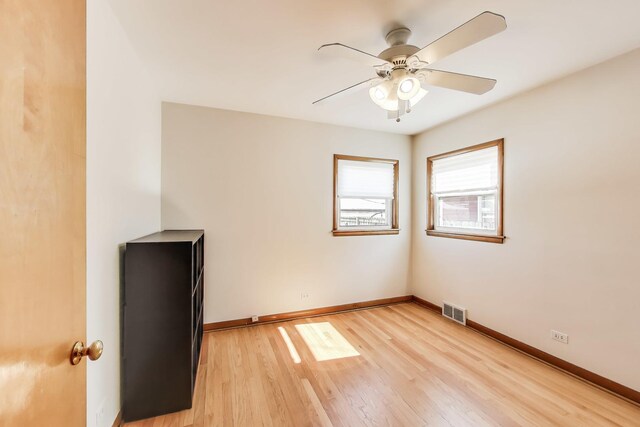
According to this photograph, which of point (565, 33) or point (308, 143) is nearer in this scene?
point (565, 33)

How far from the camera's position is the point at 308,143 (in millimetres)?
3504

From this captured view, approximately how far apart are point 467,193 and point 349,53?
2516 millimetres

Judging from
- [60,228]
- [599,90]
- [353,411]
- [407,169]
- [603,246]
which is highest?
[599,90]

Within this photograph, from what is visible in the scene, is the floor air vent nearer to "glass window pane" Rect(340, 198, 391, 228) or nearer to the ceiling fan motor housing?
"glass window pane" Rect(340, 198, 391, 228)

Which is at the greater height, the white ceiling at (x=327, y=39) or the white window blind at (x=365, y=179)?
the white ceiling at (x=327, y=39)

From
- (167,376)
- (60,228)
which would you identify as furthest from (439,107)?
(167,376)

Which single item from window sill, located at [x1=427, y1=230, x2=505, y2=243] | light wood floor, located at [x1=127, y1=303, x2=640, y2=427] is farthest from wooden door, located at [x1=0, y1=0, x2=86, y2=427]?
window sill, located at [x1=427, y1=230, x2=505, y2=243]

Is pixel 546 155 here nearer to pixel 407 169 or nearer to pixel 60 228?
pixel 407 169

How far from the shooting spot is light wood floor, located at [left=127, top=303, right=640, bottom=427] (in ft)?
5.98

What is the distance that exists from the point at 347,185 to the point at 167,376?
9.34 feet

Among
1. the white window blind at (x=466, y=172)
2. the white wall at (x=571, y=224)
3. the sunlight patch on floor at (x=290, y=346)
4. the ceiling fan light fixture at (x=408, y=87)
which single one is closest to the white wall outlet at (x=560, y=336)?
the white wall at (x=571, y=224)

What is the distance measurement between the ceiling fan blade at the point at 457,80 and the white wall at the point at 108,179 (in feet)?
6.16

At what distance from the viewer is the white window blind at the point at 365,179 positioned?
12.3 feet

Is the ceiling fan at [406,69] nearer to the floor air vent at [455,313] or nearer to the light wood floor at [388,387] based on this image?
the light wood floor at [388,387]
